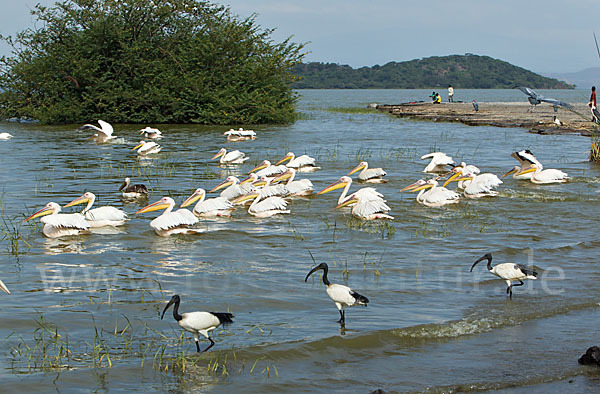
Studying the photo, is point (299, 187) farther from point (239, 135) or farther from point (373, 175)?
point (239, 135)

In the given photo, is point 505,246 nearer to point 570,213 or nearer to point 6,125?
point 570,213

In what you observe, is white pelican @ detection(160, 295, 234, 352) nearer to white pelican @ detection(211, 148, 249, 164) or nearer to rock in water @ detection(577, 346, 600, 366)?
rock in water @ detection(577, 346, 600, 366)

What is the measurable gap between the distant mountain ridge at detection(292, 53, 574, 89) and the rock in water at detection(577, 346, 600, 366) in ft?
399

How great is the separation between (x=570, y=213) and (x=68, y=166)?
35.8 feet

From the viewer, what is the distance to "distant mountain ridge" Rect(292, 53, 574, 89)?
126181 millimetres

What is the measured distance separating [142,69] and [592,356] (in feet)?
82.6

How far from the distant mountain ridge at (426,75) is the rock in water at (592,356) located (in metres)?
121

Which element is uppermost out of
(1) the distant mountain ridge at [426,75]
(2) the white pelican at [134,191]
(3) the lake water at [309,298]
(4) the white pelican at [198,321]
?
(1) the distant mountain ridge at [426,75]

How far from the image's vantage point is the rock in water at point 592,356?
189 inches

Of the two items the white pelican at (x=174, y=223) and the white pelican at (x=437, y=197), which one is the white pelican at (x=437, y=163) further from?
the white pelican at (x=174, y=223)

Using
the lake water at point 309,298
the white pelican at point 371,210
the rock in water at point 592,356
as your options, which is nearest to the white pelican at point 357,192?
the lake water at point 309,298

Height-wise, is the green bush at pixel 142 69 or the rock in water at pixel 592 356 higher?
the green bush at pixel 142 69

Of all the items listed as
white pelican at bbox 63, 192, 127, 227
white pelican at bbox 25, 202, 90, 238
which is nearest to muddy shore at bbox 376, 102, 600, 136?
white pelican at bbox 63, 192, 127, 227

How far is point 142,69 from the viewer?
27781 millimetres
